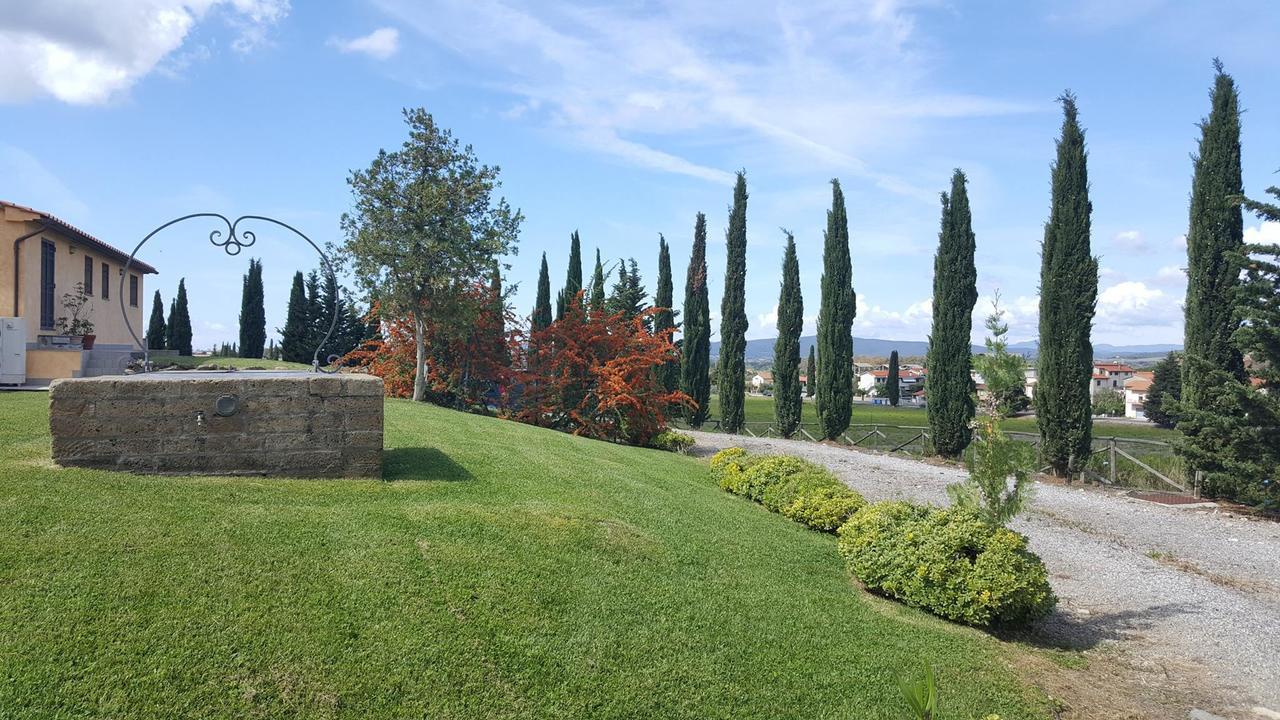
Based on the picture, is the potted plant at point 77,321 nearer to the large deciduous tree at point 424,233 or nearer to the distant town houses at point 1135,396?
the large deciduous tree at point 424,233

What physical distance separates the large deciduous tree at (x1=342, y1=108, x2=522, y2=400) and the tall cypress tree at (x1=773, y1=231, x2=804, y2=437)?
1299 cm

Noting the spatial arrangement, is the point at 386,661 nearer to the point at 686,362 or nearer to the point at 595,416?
the point at 595,416

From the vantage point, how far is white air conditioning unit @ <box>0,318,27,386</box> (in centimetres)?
1630

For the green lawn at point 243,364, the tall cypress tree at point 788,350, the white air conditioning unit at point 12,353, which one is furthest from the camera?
the tall cypress tree at point 788,350

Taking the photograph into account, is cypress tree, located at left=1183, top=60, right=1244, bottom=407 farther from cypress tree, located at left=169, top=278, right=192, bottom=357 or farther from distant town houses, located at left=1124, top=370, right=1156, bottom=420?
distant town houses, located at left=1124, top=370, right=1156, bottom=420

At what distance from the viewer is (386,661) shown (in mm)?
4477

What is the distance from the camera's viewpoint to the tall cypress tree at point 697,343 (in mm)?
32188

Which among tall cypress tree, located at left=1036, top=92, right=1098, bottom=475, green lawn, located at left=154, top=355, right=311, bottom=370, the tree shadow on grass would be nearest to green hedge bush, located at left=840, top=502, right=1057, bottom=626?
the tree shadow on grass

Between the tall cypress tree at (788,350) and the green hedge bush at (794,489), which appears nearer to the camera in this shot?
the green hedge bush at (794,489)

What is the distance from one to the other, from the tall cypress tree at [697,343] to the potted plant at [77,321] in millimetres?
21054

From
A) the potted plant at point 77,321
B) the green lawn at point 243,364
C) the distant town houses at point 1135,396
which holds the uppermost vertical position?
the potted plant at point 77,321

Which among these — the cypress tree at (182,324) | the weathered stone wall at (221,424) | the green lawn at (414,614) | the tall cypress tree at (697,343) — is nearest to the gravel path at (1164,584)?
the green lawn at (414,614)

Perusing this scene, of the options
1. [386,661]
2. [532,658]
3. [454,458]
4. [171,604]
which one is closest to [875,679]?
[532,658]

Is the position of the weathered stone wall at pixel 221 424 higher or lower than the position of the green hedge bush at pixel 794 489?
higher
